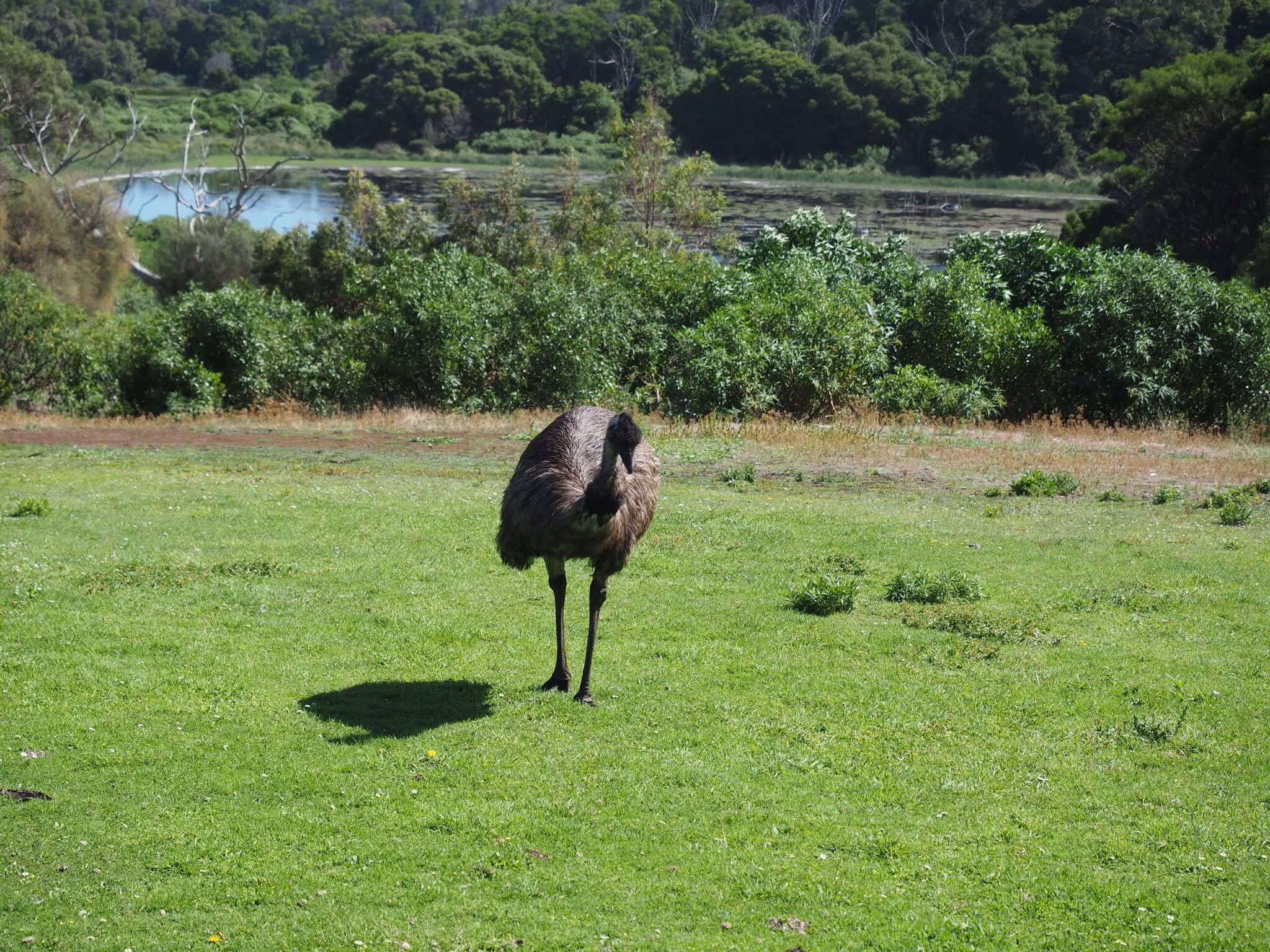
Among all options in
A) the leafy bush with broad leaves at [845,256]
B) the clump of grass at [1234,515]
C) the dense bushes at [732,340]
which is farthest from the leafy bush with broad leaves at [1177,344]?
the clump of grass at [1234,515]

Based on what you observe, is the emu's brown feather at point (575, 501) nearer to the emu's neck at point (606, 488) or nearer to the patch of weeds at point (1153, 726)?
the emu's neck at point (606, 488)

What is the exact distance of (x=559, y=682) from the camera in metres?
10.6

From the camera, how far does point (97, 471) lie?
71.3 feet

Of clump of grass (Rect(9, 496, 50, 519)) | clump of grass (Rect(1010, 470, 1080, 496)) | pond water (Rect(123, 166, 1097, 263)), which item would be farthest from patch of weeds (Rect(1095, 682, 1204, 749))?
pond water (Rect(123, 166, 1097, 263))

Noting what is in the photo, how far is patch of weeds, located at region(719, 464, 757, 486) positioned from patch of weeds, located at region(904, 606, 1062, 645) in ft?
27.0

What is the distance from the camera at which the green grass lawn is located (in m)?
7.11

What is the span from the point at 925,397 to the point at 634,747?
2221 centimetres

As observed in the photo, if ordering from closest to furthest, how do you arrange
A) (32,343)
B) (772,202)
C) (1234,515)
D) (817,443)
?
(1234,515) < (817,443) < (32,343) < (772,202)

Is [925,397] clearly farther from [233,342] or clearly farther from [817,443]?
[233,342]

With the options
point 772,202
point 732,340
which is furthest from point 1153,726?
point 772,202

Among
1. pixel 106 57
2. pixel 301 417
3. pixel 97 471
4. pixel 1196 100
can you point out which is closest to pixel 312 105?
pixel 106 57

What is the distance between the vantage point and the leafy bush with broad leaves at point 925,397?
30.0m

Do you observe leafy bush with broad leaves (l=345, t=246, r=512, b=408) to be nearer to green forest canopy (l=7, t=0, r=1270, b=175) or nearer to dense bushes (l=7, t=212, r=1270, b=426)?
dense bushes (l=7, t=212, r=1270, b=426)

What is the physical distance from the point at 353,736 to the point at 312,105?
145 metres
